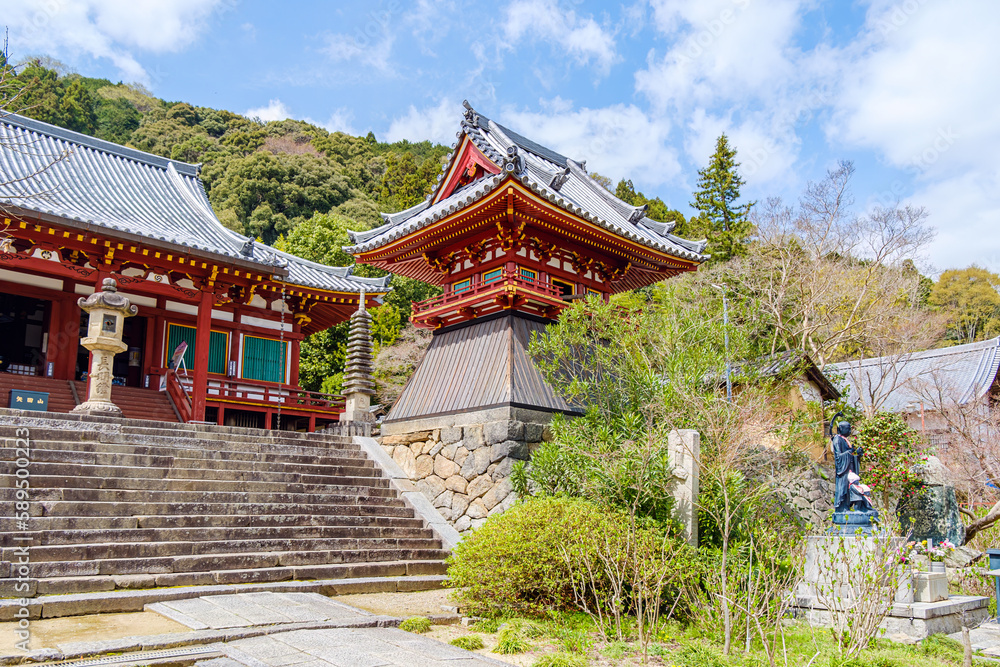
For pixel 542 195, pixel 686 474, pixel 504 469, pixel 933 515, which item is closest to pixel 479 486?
pixel 504 469

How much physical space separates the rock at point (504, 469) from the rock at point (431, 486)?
1.18 meters

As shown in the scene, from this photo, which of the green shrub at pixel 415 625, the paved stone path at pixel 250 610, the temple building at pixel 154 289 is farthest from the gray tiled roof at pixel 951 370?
the paved stone path at pixel 250 610

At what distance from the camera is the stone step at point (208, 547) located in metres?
6.78

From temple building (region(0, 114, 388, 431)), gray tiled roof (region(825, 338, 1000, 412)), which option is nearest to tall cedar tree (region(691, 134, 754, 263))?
gray tiled roof (region(825, 338, 1000, 412))

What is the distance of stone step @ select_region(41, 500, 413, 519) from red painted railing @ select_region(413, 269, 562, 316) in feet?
13.5

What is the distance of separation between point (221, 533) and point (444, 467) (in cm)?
382

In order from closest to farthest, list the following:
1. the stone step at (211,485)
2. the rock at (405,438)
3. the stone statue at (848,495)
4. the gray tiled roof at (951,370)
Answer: the stone step at (211,485) < the stone statue at (848,495) < the rock at (405,438) < the gray tiled roof at (951,370)

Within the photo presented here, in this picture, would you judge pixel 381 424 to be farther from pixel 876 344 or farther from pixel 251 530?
pixel 876 344

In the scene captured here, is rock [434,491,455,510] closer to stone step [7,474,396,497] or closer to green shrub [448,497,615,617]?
stone step [7,474,396,497]

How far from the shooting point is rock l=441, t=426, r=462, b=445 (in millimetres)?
11031

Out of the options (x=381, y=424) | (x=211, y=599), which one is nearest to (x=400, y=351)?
(x=381, y=424)

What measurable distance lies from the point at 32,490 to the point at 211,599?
9.09 feet

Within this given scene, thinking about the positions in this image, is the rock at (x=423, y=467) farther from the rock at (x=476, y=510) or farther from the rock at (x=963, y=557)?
the rock at (x=963, y=557)

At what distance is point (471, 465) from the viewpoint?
34.9 ft
